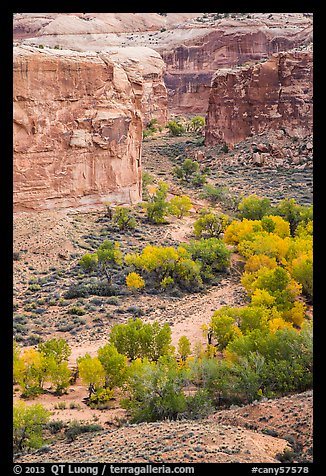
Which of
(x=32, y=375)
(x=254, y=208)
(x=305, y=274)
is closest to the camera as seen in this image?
(x=32, y=375)

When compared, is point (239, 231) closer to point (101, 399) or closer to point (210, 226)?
point (210, 226)

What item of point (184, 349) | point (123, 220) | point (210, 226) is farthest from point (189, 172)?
point (184, 349)

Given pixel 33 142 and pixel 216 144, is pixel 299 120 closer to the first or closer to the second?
pixel 216 144

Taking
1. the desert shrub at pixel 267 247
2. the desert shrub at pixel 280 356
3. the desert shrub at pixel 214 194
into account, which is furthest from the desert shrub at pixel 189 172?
the desert shrub at pixel 280 356

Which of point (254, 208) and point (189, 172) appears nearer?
point (254, 208)

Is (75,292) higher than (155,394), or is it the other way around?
(75,292)

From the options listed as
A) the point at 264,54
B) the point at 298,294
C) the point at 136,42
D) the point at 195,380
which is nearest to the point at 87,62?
the point at 298,294

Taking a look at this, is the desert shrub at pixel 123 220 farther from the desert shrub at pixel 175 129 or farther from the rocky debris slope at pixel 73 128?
the desert shrub at pixel 175 129
